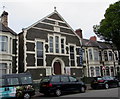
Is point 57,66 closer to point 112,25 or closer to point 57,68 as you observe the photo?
point 57,68

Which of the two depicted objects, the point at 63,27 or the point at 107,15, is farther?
the point at 107,15

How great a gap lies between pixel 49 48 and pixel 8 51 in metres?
5.94

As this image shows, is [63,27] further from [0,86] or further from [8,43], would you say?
[0,86]

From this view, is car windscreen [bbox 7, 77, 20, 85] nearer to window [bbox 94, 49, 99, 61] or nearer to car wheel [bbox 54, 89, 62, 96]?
car wheel [bbox 54, 89, 62, 96]

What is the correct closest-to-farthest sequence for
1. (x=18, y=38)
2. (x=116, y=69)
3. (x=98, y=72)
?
1. (x=18, y=38)
2. (x=98, y=72)
3. (x=116, y=69)

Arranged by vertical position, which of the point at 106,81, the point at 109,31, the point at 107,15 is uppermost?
the point at 107,15

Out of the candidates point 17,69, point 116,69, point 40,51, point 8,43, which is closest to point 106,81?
point 40,51

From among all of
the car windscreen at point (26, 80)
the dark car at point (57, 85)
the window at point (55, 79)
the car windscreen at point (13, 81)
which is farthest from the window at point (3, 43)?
the window at point (55, 79)

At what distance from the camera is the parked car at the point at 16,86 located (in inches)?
486

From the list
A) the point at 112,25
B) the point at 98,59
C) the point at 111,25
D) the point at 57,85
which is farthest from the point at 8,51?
the point at 98,59

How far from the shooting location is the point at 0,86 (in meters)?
12.2

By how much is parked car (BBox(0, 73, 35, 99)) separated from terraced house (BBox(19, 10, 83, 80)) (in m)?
7.59

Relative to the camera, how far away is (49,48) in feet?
78.6

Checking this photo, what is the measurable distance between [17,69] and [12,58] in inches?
58.0
